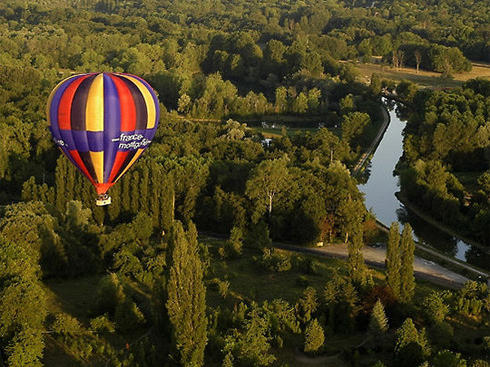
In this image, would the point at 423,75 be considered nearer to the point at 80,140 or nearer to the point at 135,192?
the point at 135,192

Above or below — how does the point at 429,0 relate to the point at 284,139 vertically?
above

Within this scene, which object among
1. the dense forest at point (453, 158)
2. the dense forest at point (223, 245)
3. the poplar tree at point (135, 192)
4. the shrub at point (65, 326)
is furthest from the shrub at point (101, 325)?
the dense forest at point (453, 158)

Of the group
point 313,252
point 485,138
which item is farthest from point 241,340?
point 485,138

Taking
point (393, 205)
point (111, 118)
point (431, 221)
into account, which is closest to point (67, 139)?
point (111, 118)

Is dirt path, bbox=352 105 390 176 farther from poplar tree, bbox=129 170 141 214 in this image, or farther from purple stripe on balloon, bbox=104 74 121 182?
purple stripe on balloon, bbox=104 74 121 182

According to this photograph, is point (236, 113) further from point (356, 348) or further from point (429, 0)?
point (429, 0)
